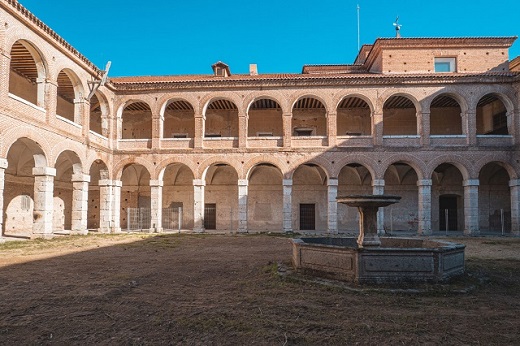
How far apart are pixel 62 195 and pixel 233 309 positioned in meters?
19.7

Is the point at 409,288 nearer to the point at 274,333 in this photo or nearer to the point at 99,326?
the point at 274,333

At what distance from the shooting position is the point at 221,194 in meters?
22.8

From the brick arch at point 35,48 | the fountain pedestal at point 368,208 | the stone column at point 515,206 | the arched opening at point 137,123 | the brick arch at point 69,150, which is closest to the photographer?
the fountain pedestal at point 368,208

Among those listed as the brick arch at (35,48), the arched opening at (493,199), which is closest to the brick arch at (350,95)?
the arched opening at (493,199)

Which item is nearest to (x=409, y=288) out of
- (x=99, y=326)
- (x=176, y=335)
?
(x=176, y=335)

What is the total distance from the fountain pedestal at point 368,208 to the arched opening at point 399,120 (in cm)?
1567

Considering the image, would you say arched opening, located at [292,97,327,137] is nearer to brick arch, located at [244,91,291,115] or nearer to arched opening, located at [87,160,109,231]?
brick arch, located at [244,91,291,115]

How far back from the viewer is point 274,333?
424 centimetres

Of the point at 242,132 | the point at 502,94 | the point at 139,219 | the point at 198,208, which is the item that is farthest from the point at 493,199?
the point at 139,219

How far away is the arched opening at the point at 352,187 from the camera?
22.0 meters

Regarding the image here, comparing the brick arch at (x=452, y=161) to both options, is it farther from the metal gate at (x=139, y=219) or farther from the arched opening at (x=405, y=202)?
the metal gate at (x=139, y=219)

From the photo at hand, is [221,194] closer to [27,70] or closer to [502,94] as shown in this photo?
[27,70]

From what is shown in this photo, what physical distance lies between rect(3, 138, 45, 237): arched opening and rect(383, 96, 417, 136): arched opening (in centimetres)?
2007

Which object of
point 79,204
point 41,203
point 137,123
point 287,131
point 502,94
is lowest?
point 79,204
